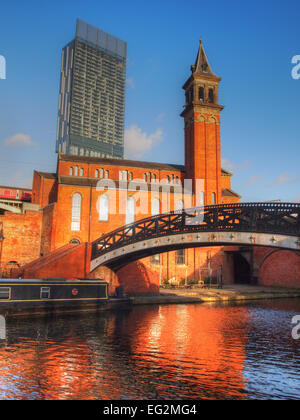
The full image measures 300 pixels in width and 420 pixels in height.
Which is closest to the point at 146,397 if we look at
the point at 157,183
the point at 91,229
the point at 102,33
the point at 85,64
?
the point at 91,229

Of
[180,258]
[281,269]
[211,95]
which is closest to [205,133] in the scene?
[211,95]

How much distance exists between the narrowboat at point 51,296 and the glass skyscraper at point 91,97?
91.1 meters

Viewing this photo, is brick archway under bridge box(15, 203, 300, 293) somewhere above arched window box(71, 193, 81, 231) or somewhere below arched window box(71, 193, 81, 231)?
below

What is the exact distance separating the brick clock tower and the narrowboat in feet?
64.2

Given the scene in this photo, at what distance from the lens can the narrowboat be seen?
17.2m

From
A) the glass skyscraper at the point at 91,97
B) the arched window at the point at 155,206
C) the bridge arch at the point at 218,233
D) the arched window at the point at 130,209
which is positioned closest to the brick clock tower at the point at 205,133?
the arched window at the point at 155,206

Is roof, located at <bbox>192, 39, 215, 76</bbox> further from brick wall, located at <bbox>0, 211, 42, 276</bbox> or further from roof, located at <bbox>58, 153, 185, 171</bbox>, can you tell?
brick wall, located at <bbox>0, 211, 42, 276</bbox>

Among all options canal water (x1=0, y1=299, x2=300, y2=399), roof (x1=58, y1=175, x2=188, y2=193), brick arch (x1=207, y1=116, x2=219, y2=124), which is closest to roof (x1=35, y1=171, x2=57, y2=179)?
roof (x1=58, y1=175, x2=188, y2=193)

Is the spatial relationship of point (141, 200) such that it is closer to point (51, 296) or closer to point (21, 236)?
point (21, 236)

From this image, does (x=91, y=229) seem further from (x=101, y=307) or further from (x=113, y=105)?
(x=113, y=105)

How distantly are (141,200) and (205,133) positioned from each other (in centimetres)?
1011

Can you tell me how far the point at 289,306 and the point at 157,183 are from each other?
20136mm

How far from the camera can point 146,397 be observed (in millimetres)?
7496

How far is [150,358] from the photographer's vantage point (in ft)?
34.8
